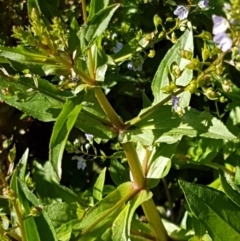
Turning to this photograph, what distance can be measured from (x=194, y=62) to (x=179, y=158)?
2.15 ft

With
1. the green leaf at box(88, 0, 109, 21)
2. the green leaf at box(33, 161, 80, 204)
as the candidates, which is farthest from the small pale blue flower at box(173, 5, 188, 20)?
the green leaf at box(33, 161, 80, 204)

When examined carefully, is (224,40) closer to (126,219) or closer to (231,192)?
(231,192)

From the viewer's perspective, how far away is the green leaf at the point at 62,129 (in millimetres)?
1240

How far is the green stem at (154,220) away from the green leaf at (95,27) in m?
0.61

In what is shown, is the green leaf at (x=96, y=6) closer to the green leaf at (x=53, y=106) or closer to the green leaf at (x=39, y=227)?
the green leaf at (x=53, y=106)

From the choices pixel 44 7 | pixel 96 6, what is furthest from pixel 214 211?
pixel 44 7

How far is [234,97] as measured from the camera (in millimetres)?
1784

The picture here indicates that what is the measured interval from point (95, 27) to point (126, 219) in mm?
532

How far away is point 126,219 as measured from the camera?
1471 mm

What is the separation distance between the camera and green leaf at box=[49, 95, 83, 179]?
1.24 meters

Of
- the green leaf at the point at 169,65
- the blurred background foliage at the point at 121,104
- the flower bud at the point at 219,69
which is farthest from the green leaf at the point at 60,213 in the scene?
the flower bud at the point at 219,69

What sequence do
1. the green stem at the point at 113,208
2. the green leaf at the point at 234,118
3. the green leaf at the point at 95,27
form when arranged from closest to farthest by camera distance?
the green leaf at the point at 95,27 < the green stem at the point at 113,208 < the green leaf at the point at 234,118

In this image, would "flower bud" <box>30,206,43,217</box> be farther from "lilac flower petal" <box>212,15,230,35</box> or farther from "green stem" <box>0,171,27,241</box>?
"lilac flower petal" <box>212,15,230,35</box>

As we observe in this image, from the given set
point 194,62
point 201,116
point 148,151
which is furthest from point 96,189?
A: point 194,62
